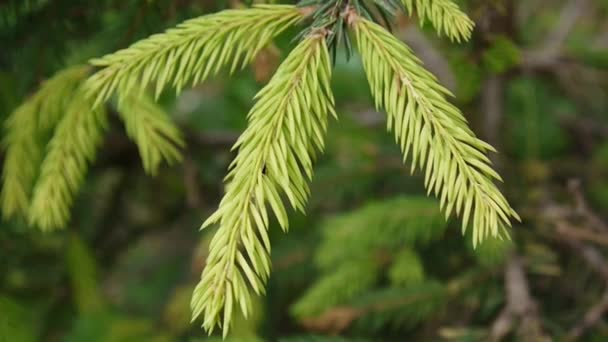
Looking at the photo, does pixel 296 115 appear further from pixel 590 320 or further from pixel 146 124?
pixel 590 320

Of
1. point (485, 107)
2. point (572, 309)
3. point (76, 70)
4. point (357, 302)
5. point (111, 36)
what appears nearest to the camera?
point (76, 70)

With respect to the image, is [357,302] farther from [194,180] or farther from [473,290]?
[194,180]

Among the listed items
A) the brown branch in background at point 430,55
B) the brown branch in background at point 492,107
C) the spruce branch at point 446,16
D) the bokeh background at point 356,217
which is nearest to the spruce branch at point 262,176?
the spruce branch at point 446,16

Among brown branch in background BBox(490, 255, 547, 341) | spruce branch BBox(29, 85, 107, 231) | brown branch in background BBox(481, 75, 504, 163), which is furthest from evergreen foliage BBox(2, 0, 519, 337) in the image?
brown branch in background BBox(481, 75, 504, 163)

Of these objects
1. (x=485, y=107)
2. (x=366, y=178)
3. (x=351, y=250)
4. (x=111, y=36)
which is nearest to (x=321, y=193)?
(x=366, y=178)

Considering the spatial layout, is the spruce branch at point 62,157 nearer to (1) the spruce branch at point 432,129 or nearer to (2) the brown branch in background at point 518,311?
(1) the spruce branch at point 432,129

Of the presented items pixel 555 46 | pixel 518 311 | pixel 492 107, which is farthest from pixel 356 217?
pixel 555 46
